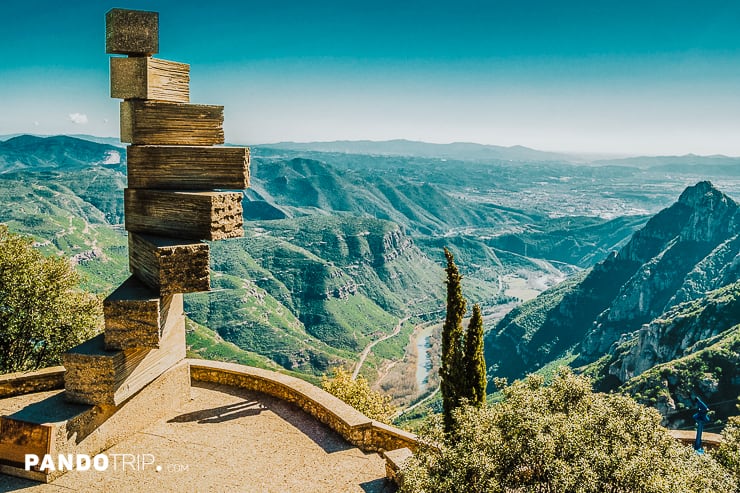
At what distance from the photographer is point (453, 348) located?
16266mm

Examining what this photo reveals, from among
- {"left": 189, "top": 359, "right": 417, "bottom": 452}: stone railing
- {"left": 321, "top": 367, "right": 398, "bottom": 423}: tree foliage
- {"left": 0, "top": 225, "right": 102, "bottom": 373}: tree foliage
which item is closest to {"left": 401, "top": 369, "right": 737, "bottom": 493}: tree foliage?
{"left": 189, "top": 359, "right": 417, "bottom": 452}: stone railing

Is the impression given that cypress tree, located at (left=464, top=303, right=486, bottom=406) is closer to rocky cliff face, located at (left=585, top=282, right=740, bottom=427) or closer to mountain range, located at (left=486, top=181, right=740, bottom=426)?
rocky cliff face, located at (left=585, top=282, right=740, bottom=427)

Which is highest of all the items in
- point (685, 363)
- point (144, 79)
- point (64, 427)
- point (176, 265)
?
point (144, 79)

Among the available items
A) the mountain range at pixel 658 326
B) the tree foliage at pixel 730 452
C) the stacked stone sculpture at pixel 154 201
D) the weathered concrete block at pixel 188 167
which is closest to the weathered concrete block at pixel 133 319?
the stacked stone sculpture at pixel 154 201

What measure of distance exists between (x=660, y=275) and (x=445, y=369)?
195 m

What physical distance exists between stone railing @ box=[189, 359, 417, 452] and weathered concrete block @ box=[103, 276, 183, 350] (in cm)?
503

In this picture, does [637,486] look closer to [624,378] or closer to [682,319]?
[624,378]

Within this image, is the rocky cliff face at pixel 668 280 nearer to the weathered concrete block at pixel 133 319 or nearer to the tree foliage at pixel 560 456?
the tree foliage at pixel 560 456

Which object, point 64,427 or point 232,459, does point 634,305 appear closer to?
point 232,459

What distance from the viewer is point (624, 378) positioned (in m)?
102

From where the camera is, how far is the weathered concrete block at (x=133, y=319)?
1027 cm

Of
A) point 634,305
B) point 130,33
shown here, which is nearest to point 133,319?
point 130,33

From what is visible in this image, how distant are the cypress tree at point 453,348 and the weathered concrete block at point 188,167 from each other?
7.70 metres

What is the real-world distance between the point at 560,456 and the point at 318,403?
7430mm
